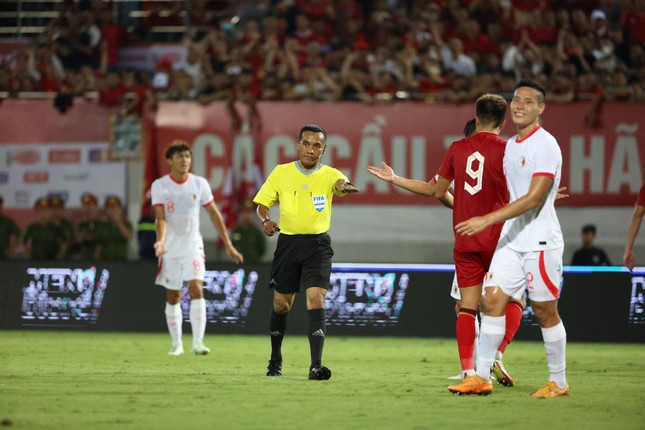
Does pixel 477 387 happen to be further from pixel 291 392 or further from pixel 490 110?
pixel 490 110

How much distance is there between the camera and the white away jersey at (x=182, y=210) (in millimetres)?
13336

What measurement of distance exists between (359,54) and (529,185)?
11.7 m

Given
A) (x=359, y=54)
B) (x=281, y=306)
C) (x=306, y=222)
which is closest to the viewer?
(x=306, y=222)

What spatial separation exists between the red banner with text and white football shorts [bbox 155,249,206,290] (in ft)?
16.3

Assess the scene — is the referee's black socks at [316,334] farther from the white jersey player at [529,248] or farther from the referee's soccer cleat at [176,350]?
the referee's soccer cleat at [176,350]

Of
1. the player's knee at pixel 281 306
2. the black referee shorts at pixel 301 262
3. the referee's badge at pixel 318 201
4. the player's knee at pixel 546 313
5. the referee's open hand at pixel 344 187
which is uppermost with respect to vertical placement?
the referee's open hand at pixel 344 187

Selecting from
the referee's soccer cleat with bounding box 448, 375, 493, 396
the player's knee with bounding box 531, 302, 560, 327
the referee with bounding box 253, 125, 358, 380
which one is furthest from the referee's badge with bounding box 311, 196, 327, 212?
the player's knee with bounding box 531, 302, 560, 327

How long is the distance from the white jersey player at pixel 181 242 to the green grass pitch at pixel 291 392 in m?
0.50

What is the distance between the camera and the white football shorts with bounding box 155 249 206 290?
A: 13.3 meters

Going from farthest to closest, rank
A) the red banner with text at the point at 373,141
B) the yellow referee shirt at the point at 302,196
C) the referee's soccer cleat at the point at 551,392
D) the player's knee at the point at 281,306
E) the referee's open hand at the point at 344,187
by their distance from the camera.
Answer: the red banner with text at the point at 373,141
the player's knee at the point at 281,306
the yellow referee shirt at the point at 302,196
the referee's open hand at the point at 344,187
the referee's soccer cleat at the point at 551,392

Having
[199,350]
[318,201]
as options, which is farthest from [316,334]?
[199,350]

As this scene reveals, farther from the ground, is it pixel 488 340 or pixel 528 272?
pixel 528 272

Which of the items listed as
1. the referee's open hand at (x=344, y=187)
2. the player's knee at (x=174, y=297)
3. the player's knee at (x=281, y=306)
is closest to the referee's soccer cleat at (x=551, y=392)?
the referee's open hand at (x=344, y=187)

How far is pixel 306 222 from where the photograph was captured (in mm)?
9914
